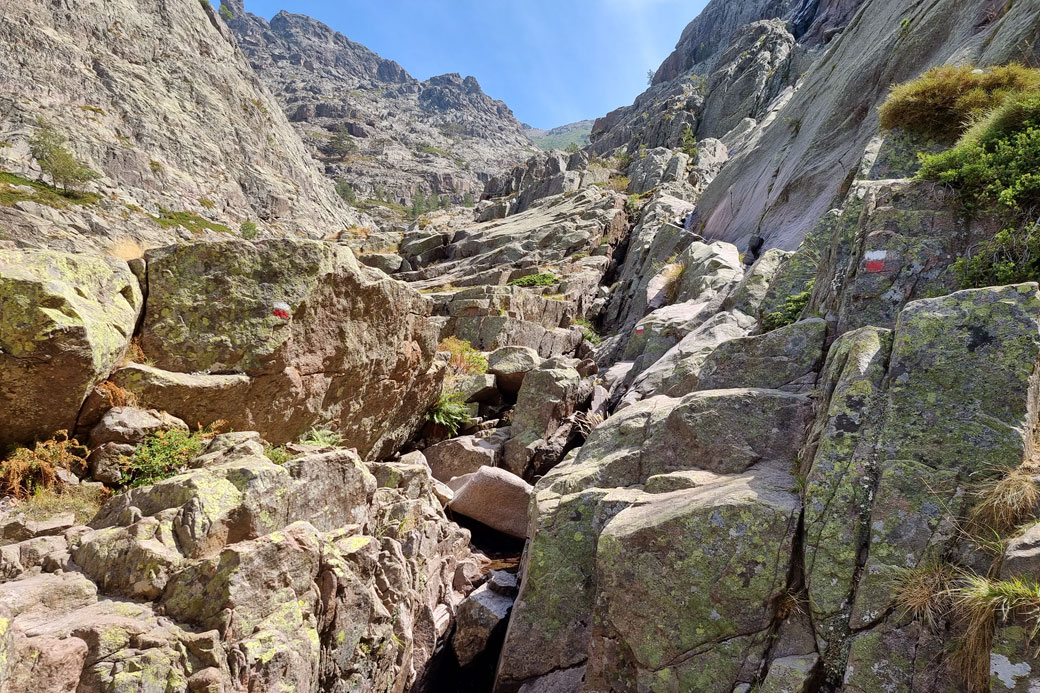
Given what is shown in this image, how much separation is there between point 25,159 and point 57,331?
66.8 m

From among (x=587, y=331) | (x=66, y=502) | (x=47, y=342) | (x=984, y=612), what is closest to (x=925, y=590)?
(x=984, y=612)

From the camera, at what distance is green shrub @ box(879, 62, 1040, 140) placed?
9.88 m

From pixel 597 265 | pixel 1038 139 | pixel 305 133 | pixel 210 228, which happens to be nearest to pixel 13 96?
pixel 210 228

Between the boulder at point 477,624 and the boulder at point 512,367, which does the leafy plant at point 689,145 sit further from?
the boulder at point 477,624

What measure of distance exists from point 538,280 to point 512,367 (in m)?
17.1

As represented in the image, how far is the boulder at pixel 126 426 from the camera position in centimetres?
704

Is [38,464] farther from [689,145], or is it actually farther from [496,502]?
[689,145]

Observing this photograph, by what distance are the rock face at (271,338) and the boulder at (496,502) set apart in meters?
2.99

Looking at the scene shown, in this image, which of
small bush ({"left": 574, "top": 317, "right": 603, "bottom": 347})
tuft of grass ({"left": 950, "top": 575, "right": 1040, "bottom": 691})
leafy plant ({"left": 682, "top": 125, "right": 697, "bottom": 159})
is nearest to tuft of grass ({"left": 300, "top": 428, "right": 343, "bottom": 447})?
tuft of grass ({"left": 950, "top": 575, "right": 1040, "bottom": 691})

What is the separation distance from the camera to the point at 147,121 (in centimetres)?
6781

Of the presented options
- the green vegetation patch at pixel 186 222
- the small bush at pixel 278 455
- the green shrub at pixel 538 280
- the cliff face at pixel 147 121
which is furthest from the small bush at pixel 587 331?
the green vegetation patch at pixel 186 222

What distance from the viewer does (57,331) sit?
6488mm

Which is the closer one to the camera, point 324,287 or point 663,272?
point 324,287

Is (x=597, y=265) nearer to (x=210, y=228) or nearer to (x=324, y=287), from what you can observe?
(x=324, y=287)
